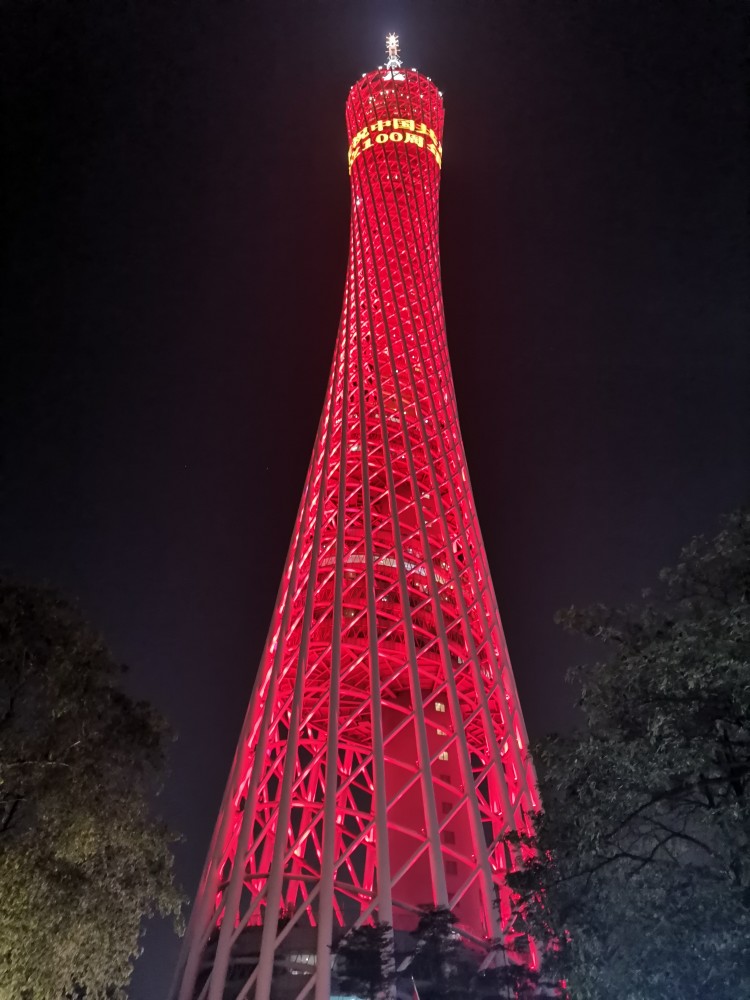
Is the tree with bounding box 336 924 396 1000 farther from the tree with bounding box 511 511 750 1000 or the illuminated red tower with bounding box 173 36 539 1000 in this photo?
the tree with bounding box 511 511 750 1000

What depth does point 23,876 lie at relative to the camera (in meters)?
9.19

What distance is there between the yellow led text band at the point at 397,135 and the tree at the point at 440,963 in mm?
27444

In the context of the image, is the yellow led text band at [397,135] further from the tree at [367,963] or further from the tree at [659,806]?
the tree at [367,963]

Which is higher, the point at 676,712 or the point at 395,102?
the point at 395,102

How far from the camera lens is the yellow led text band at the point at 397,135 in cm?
3152

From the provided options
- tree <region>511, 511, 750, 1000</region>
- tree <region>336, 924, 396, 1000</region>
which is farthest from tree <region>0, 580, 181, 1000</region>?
tree <region>511, 511, 750, 1000</region>

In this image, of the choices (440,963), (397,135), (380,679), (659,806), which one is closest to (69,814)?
(440,963)

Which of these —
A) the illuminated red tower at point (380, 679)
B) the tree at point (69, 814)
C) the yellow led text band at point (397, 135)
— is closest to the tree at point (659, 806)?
the illuminated red tower at point (380, 679)

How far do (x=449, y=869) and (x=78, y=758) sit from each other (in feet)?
35.2

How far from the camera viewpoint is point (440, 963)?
485 inches

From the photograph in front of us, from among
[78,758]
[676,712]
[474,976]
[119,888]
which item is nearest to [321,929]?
[474,976]

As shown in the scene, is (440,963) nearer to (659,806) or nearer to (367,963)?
(367,963)

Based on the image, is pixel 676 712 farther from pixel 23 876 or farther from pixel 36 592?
pixel 36 592

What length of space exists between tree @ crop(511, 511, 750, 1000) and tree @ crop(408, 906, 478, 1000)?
3.69 m
